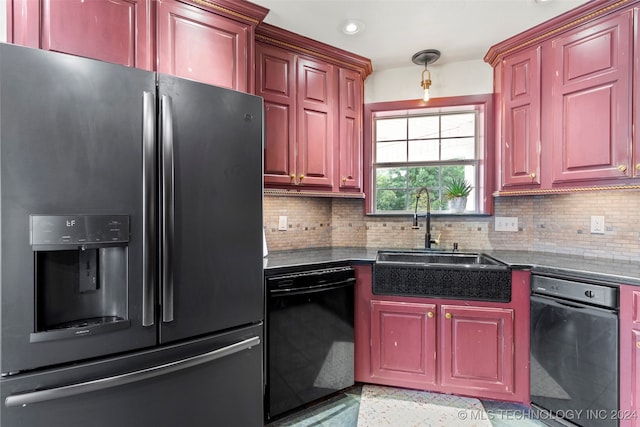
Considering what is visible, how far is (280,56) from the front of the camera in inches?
85.4

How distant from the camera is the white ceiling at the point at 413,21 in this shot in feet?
6.14

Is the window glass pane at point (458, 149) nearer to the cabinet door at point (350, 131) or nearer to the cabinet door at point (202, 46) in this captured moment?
the cabinet door at point (350, 131)

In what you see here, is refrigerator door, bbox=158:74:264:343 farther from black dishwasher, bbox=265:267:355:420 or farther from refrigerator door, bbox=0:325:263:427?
black dishwasher, bbox=265:267:355:420

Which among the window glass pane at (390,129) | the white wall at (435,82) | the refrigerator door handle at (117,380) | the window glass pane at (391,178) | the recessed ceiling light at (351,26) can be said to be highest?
the recessed ceiling light at (351,26)

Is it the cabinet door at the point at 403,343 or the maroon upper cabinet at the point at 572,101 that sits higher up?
the maroon upper cabinet at the point at 572,101

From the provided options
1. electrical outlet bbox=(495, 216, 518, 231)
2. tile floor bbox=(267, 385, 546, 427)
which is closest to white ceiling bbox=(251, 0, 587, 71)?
electrical outlet bbox=(495, 216, 518, 231)

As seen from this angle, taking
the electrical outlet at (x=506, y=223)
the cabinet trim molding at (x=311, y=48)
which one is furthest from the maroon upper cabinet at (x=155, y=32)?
the electrical outlet at (x=506, y=223)

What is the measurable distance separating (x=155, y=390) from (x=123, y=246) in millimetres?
572

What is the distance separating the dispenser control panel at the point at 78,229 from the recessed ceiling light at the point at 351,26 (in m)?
1.79

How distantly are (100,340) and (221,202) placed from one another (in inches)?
25.9

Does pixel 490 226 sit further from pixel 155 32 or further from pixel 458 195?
pixel 155 32

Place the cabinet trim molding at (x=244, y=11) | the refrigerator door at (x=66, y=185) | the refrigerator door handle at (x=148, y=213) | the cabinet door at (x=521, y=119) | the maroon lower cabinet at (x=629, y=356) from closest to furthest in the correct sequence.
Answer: the refrigerator door at (x=66, y=185), the refrigerator door handle at (x=148, y=213), the maroon lower cabinet at (x=629, y=356), the cabinet trim molding at (x=244, y=11), the cabinet door at (x=521, y=119)

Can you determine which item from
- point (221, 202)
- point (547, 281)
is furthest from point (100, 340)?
point (547, 281)

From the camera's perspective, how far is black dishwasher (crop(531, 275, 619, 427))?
1540 mm
